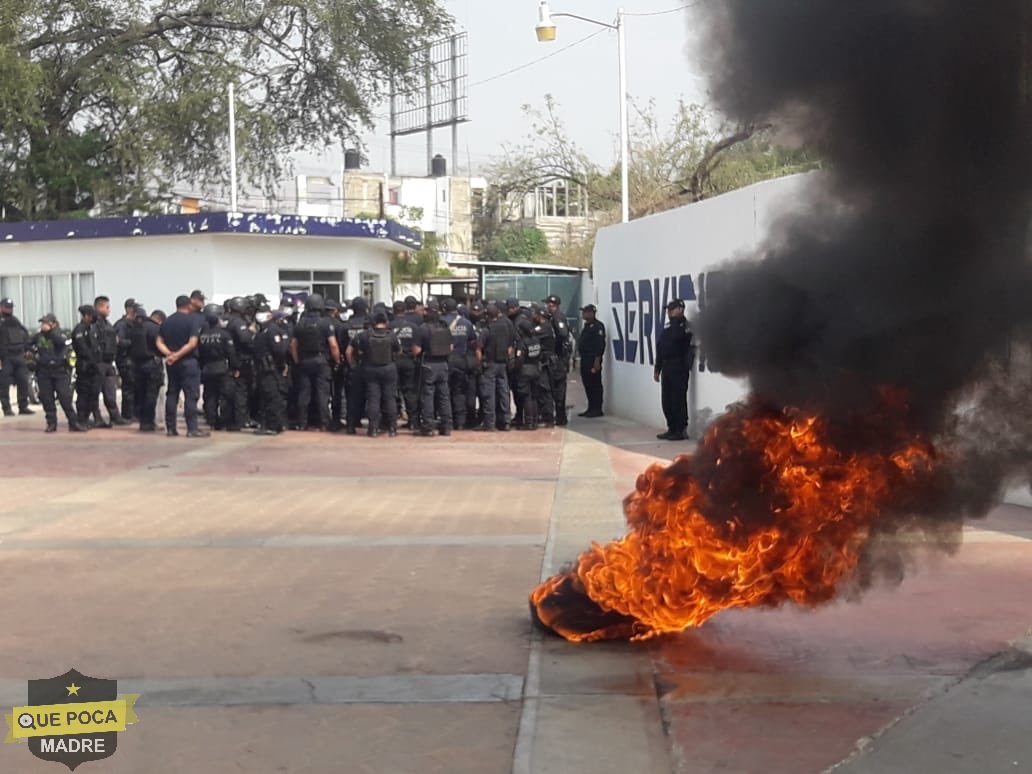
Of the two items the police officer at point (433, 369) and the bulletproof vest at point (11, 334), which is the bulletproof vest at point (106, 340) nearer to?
the bulletproof vest at point (11, 334)

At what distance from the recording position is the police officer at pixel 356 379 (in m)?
14.8

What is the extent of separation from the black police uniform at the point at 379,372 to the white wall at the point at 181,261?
7081 mm

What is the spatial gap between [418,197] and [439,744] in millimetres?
54746

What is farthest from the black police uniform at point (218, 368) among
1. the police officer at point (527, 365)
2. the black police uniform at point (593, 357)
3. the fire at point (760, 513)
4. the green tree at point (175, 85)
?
the green tree at point (175, 85)

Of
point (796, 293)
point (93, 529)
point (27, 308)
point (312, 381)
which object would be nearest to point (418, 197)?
point (27, 308)

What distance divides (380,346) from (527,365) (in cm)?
216

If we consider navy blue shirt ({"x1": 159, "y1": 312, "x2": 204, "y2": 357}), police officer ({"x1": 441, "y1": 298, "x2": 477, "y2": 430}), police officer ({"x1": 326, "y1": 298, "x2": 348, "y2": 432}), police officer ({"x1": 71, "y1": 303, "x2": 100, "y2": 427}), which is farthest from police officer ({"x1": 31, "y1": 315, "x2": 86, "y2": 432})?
police officer ({"x1": 441, "y1": 298, "x2": 477, "y2": 430})

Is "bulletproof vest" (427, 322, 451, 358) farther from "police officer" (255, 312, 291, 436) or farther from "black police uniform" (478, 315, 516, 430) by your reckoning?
"police officer" (255, 312, 291, 436)

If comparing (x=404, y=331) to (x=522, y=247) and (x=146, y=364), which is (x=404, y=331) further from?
(x=522, y=247)

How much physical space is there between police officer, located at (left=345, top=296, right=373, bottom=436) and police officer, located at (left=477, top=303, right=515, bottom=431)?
158cm

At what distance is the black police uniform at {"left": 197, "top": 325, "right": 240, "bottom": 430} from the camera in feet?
47.5

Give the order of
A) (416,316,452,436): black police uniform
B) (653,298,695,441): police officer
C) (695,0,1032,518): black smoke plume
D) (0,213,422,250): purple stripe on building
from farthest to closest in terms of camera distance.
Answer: (0,213,422,250): purple stripe on building
(416,316,452,436): black police uniform
(653,298,695,441): police officer
(695,0,1032,518): black smoke plume

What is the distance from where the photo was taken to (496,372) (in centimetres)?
1538

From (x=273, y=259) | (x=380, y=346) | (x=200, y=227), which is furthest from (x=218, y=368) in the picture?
(x=273, y=259)
